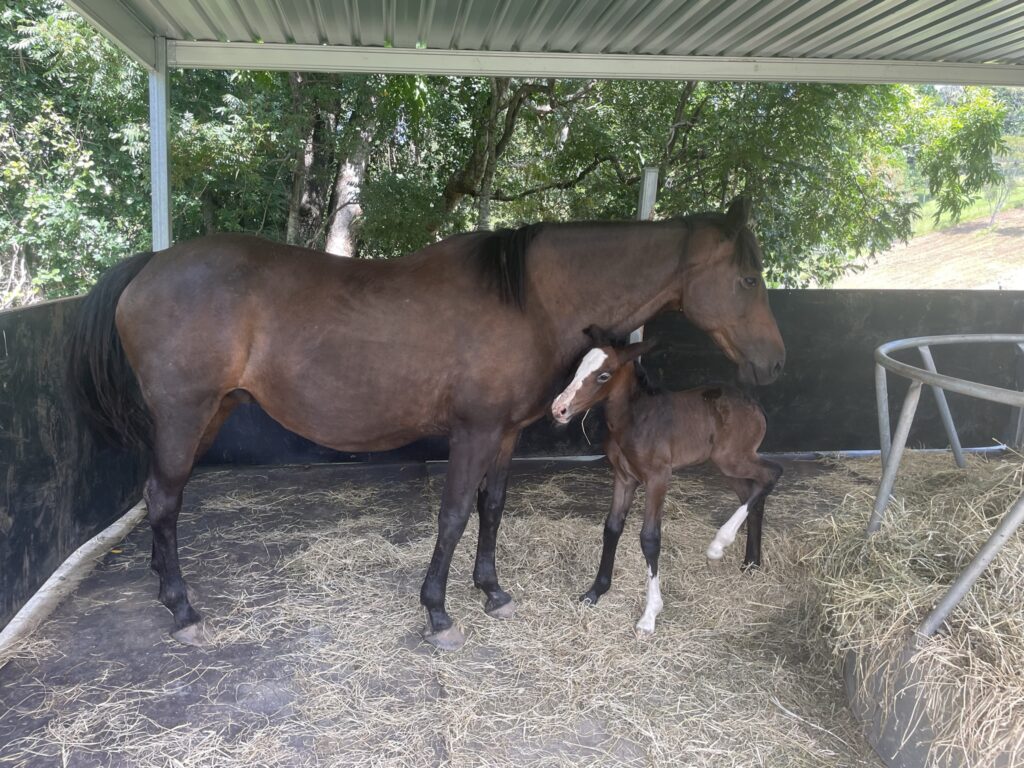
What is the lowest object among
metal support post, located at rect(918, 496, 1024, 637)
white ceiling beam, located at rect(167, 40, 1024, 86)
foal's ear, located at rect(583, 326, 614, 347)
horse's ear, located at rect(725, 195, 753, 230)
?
metal support post, located at rect(918, 496, 1024, 637)

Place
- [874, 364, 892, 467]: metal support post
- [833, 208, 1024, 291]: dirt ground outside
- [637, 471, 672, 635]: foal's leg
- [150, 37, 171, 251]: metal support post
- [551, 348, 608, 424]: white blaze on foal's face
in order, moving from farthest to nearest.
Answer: [833, 208, 1024, 291]: dirt ground outside, [150, 37, 171, 251]: metal support post, [637, 471, 672, 635]: foal's leg, [551, 348, 608, 424]: white blaze on foal's face, [874, 364, 892, 467]: metal support post

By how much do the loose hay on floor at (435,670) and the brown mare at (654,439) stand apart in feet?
0.88

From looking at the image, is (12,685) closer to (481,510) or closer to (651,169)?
(481,510)

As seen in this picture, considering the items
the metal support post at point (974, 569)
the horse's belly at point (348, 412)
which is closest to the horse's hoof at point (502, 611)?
the horse's belly at point (348, 412)

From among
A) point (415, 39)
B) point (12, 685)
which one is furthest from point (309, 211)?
point (12, 685)

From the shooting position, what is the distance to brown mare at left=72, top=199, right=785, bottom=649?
3047 millimetres

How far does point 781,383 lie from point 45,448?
5399mm

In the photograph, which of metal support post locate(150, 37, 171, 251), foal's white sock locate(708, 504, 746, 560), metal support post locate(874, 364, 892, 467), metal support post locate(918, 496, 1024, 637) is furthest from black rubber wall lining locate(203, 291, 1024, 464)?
metal support post locate(918, 496, 1024, 637)

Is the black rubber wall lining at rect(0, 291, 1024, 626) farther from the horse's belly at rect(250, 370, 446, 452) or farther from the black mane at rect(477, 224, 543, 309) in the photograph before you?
the black mane at rect(477, 224, 543, 309)

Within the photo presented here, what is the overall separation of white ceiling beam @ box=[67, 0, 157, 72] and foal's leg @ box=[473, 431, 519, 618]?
3.12 m

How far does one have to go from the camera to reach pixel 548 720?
2600 millimetres

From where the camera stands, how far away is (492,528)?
3500mm

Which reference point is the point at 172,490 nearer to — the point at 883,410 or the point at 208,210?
the point at 883,410

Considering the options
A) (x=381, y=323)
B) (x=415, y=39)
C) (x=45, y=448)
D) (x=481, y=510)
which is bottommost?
(x=481, y=510)
